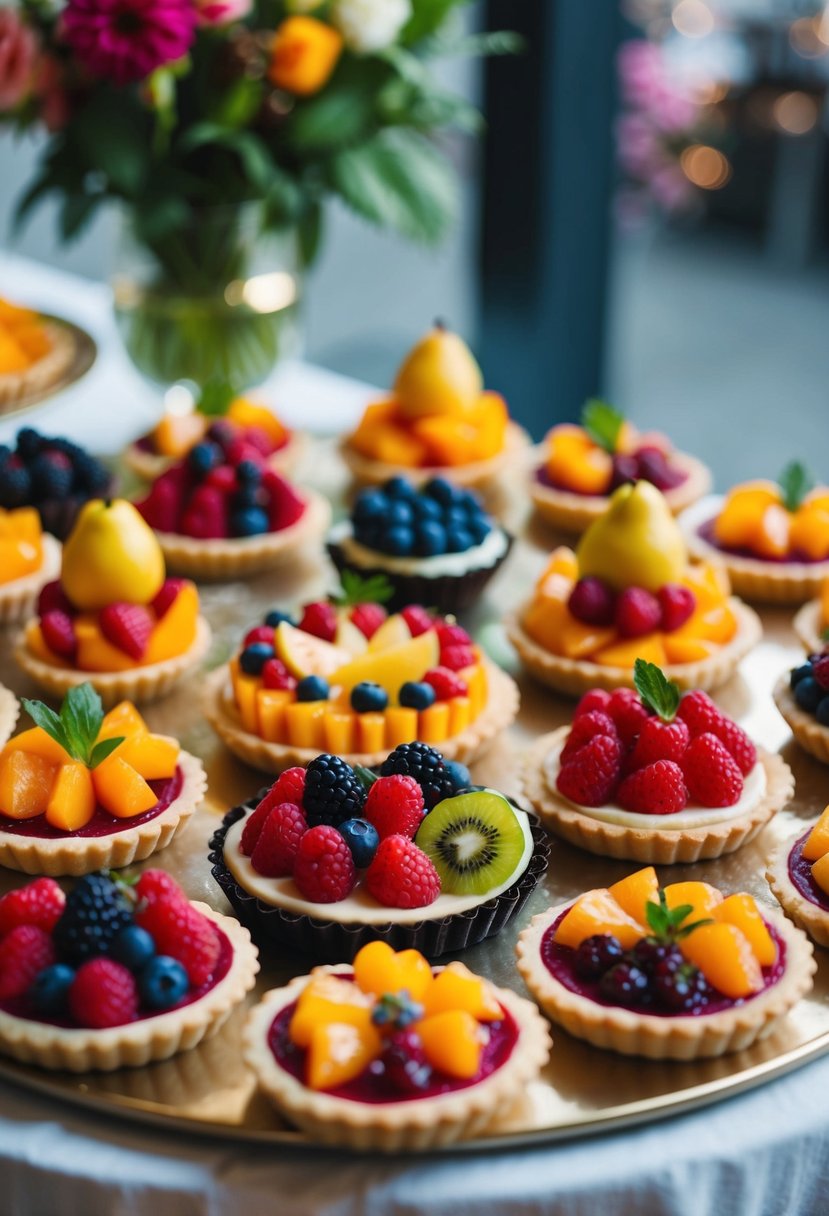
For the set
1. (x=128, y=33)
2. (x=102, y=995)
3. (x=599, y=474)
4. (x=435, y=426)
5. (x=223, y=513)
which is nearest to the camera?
(x=102, y=995)

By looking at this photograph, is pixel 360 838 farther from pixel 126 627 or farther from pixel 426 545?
pixel 426 545

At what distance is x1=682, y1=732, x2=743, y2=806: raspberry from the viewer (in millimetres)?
2508

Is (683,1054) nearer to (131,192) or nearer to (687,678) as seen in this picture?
(687,678)

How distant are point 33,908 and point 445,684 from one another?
0.94m

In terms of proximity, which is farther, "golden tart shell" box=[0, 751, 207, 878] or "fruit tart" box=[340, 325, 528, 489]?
"fruit tart" box=[340, 325, 528, 489]

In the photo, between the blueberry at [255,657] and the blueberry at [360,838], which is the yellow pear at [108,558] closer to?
the blueberry at [255,657]

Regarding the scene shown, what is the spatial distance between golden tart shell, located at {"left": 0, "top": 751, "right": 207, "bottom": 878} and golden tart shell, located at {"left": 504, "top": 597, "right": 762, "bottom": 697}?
0.82 m

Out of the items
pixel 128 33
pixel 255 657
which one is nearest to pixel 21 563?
pixel 255 657

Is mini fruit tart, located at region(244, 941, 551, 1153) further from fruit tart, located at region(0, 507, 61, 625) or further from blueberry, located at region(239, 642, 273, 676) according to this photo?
fruit tart, located at region(0, 507, 61, 625)

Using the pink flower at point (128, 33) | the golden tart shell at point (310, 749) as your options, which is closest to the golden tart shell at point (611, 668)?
the golden tart shell at point (310, 749)

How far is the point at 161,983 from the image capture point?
2.04m

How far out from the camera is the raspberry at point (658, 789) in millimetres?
2486

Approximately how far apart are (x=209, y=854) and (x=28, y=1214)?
0.62m

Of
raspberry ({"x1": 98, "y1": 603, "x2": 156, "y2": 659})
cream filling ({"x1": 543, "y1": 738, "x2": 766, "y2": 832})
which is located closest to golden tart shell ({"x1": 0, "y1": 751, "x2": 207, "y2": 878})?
raspberry ({"x1": 98, "y1": 603, "x2": 156, "y2": 659})
